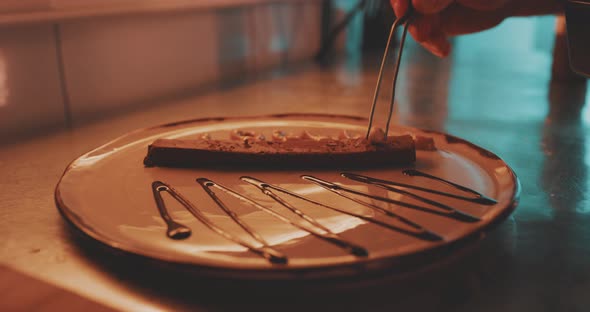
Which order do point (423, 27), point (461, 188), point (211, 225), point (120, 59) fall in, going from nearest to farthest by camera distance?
1. point (211, 225)
2. point (461, 188)
3. point (423, 27)
4. point (120, 59)

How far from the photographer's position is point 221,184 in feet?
2.21

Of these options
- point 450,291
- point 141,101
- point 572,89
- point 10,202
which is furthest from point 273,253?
point 572,89

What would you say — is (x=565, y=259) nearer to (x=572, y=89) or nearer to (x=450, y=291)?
(x=450, y=291)

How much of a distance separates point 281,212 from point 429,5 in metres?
0.35

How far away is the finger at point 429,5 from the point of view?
0.69 m

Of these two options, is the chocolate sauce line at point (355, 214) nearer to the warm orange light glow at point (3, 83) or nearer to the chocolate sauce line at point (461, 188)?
the chocolate sauce line at point (461, 188)

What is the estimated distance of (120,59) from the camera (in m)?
1.37

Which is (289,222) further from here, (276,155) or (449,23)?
(449,23)

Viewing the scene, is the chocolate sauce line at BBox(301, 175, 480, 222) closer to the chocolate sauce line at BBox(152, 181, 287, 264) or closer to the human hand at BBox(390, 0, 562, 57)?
the chocolate sauce line at BBox(152, 181, 287, 264)

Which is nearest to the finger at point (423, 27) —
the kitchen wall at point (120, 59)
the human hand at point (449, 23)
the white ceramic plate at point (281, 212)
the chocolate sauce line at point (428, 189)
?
the human hand at point (449, 23)

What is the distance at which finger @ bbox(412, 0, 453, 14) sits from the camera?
69cm

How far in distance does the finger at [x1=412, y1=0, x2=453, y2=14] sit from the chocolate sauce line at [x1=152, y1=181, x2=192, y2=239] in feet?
1.36

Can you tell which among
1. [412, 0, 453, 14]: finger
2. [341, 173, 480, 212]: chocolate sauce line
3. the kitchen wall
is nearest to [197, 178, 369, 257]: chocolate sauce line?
[341, 173, 480, 212]: chocolate sauce line

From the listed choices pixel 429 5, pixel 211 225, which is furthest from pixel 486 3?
pixel 211 225
